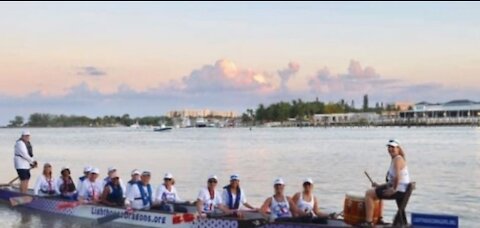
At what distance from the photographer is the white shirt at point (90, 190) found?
20.2 m

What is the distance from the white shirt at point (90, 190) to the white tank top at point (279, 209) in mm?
6547

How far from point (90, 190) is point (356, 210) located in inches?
352

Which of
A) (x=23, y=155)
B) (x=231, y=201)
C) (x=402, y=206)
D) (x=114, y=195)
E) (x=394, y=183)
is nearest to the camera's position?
(x=394, y=183)

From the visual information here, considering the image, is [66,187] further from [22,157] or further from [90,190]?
[22,157]

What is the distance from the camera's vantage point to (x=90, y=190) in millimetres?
20203

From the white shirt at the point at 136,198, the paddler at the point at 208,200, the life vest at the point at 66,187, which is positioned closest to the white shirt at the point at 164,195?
the white shirt at the point at 136,198

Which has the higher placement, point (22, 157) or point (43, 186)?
point (22, 157)

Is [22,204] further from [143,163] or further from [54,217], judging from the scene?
[143,163]

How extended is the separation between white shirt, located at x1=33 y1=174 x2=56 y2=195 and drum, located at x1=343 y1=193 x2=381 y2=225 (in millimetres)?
11227

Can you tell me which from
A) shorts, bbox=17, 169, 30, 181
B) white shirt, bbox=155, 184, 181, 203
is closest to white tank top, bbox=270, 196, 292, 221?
white shirt, bbox=155, 184, 181, 203

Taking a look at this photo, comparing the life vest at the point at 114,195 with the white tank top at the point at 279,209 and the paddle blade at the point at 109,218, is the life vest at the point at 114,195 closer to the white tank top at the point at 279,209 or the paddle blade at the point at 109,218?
the paddle blade at the point at 109,218

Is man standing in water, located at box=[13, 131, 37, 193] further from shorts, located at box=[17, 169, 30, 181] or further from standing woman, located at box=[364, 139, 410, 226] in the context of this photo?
standing woman, located at box=[364, 139, 410, 226]

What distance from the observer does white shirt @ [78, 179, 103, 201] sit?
20203 mm

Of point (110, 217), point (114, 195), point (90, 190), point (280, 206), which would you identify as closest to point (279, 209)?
point (280, 206)
